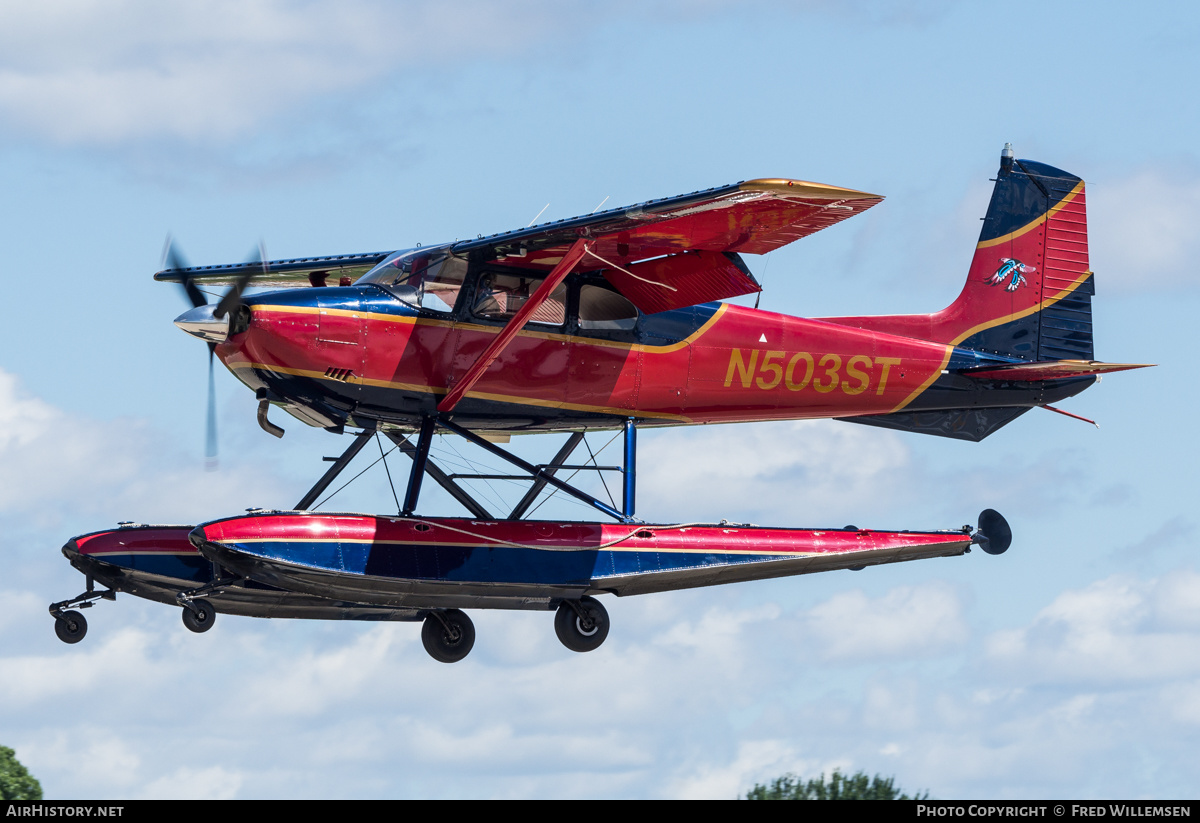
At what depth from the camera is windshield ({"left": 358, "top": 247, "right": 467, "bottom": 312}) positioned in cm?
1980

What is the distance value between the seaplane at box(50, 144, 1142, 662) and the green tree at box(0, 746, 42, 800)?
10757mm

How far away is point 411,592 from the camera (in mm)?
19266

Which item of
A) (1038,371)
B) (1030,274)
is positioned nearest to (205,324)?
(1038,371)

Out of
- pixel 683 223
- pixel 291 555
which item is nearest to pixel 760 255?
pixel 683 223

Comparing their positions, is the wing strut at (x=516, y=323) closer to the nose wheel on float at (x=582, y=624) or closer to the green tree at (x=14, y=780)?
the nose wheel on float at (x=582, y=624)

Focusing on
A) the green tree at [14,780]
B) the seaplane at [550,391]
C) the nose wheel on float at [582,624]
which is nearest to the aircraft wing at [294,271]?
the seaplane at [550,391]

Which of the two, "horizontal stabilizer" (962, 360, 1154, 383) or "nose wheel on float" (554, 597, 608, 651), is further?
"horizontal stabilizer" (962, 360, 1154, 383)

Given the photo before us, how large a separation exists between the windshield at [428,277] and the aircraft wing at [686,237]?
0.86 feet

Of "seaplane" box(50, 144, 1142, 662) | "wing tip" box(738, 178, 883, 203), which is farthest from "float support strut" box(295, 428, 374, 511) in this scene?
"wing tip" box(738, 178, 883, 203)

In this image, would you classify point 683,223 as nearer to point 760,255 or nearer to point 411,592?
point 760,255

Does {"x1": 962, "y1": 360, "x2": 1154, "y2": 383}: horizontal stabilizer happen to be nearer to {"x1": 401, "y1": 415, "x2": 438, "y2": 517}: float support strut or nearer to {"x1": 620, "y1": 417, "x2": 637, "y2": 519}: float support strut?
{"x1": 620, "y1": 417, "x2": 637, "y2": 519}: float support strut

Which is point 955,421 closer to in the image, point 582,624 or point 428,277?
point 582,624

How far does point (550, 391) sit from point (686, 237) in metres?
2.42
